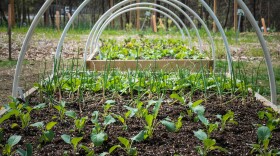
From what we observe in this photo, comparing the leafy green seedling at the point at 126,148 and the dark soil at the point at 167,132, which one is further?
the dark soil at the point at 167,132

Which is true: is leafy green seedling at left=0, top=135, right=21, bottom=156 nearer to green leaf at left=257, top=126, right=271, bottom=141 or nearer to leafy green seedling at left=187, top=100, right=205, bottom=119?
leafy green seedling at left=187, top=100, right=205, bottom=119

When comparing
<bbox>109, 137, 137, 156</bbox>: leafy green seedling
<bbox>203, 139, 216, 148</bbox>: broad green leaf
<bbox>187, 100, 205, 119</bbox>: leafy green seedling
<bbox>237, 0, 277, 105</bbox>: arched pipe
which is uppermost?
<bbox>237, 0, 277, 105</bbox>: arched pipe

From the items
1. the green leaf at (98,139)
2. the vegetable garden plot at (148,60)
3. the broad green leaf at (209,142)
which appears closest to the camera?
the broad green leaf at (209,142)

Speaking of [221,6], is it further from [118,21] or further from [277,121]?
[277,121]

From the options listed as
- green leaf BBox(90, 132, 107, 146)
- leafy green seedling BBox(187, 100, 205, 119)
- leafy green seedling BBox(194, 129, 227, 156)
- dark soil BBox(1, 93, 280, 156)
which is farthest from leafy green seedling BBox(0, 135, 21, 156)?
leafy green seedling BBox(187, 100, 205, 119)

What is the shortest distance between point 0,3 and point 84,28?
10.8 feet

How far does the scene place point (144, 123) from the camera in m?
2.08

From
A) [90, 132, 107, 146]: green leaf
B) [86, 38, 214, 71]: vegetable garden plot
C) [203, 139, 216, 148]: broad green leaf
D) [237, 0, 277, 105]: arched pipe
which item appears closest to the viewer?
[203, 139, 216, 148]: broad green leaf

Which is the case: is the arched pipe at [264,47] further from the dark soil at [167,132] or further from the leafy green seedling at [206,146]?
the leafy green seedling at [206,146]

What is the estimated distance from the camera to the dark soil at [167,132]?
1687 millimetres

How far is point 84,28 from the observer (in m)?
12.1

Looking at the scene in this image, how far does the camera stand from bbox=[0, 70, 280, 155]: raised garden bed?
1.68 m

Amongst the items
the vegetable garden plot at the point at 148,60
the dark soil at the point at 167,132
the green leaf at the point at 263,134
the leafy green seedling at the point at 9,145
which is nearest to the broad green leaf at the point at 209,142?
the dark soil at the point at 167,132

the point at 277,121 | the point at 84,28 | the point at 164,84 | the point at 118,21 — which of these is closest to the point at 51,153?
the point at 277,121
